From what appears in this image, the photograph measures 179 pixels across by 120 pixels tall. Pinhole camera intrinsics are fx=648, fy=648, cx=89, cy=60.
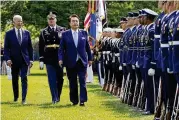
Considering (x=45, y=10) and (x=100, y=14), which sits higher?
(x=100, y=14)

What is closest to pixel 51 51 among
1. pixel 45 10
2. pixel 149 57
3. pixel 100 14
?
pixel 149 57

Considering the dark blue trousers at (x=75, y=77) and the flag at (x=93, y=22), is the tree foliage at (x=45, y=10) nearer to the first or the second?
the flag at (x=93, y=22)

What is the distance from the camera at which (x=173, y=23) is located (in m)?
9.08

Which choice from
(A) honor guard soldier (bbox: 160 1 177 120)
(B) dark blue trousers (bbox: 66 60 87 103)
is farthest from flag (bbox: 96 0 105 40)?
(A) honor guard soldier (bbox: 160 1 177 120)

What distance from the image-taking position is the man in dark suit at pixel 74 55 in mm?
14273

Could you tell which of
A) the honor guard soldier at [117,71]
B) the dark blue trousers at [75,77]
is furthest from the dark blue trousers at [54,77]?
the honor guard soldier at [117,71]

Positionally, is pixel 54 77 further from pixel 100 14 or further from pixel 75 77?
pixel 100 14

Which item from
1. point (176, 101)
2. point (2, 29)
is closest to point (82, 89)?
point (176, 101)

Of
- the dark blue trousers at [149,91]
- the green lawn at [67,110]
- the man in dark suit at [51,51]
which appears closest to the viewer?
the green lawn at [67,110]

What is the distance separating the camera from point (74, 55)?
14.3 metres

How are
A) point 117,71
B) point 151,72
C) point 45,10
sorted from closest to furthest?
1. point 151,72
2. point 117,71
3. point 45,10

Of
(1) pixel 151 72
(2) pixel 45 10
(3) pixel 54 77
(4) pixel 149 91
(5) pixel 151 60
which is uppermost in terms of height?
(5) pixel 151 60

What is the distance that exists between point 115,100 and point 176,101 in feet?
20.4

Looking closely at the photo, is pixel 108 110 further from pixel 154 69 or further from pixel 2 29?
pixel 2 29
